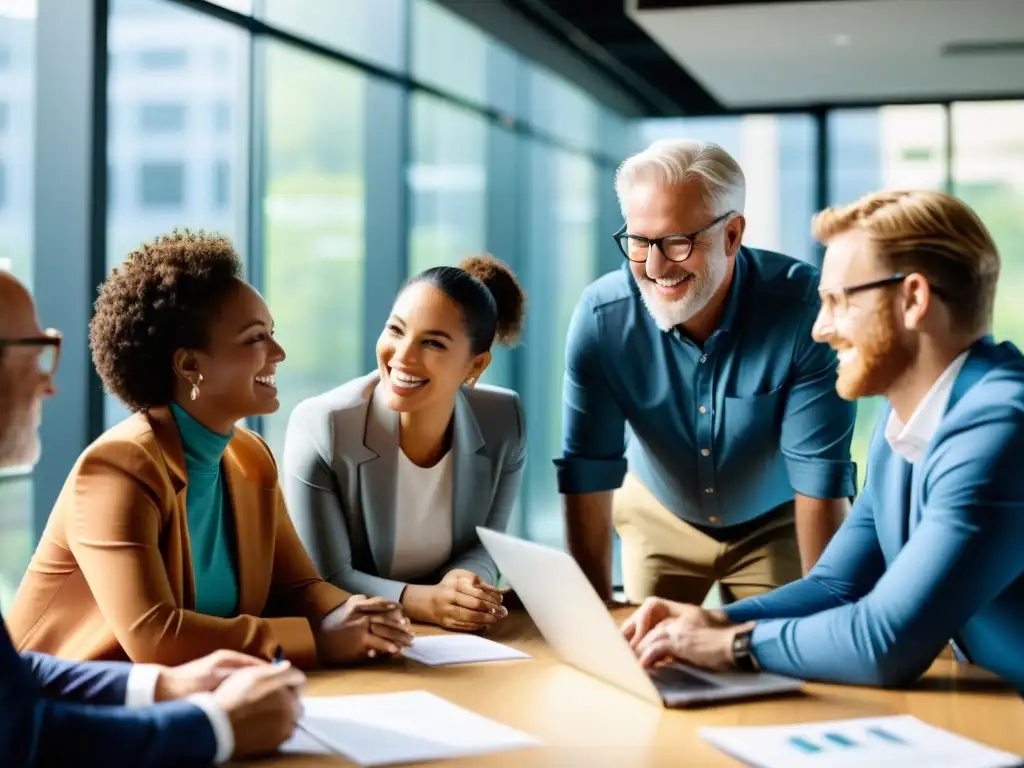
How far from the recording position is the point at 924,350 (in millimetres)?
1965

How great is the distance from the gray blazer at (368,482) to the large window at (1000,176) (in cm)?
776

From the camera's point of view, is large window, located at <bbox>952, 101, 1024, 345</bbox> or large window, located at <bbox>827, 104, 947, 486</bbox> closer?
large window, located at <bbox>952, 101, 1024, 345</bbox>

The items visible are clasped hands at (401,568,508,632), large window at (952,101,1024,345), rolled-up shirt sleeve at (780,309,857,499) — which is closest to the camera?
clasped hands at (401,568,508,632)

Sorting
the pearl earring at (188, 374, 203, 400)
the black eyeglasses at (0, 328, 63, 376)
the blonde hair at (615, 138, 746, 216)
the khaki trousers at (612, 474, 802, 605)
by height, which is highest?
the blonde hair at (615, 138, 746, 216)

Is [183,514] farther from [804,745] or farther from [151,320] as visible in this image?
[804,745]

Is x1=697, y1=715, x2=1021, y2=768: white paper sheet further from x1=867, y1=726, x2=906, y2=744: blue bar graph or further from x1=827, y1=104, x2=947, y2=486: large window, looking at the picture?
x1=827, y1=104, x2=947, y2=486: large window

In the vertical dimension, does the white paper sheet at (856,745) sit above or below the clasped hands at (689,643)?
below

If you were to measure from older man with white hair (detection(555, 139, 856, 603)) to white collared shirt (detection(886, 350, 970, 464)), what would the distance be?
2.79 feet

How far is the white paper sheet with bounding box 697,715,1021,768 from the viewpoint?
1.54 metres

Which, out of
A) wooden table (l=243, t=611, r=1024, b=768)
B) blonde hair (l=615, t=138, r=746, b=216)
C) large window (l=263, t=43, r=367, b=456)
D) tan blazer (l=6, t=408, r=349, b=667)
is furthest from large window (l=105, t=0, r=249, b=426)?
wooden table (l=243, t=611, r=1024, b=768)

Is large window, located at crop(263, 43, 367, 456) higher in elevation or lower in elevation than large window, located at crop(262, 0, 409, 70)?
lower

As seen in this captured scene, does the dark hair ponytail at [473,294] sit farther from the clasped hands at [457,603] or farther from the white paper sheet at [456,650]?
the white paper sheet at [456,650]

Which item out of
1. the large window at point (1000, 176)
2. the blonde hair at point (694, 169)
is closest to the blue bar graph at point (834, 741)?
the blonde hair at point (694, 169)

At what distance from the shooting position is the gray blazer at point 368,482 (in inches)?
101
